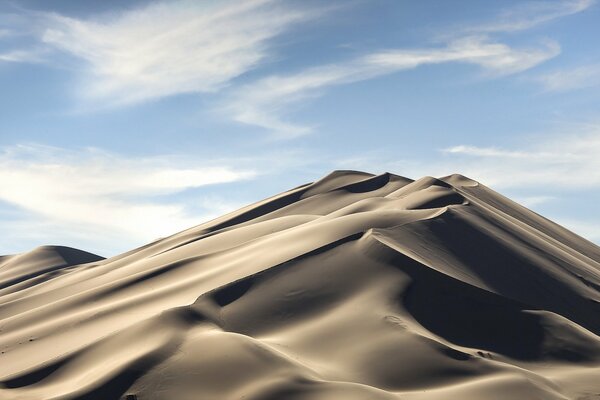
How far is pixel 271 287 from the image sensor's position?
32531 millimetres

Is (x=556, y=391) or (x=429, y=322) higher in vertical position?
(x=429, y=322)

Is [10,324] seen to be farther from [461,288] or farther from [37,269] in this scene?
[37,269]

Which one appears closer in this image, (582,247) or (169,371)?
(169,371)

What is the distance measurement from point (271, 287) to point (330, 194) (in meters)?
27.6

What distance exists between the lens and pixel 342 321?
2919 cm

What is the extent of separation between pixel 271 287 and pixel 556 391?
1145 cm

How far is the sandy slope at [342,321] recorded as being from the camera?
80.8 ft

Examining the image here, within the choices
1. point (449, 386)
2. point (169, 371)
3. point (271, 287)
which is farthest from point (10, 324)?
point (449, 386)

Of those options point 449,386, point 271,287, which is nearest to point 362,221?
point 271,287

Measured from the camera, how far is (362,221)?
38594mm

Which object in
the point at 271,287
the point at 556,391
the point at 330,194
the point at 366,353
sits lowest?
the point at 556,391

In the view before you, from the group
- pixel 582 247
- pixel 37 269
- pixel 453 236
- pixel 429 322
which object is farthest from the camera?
pixel 37 269

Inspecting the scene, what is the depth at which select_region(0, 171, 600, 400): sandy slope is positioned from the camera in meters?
24.6

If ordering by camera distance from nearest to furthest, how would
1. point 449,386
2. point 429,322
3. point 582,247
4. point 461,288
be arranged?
point 449,386 → point 429,322 → point 461,288 → point 582,247
